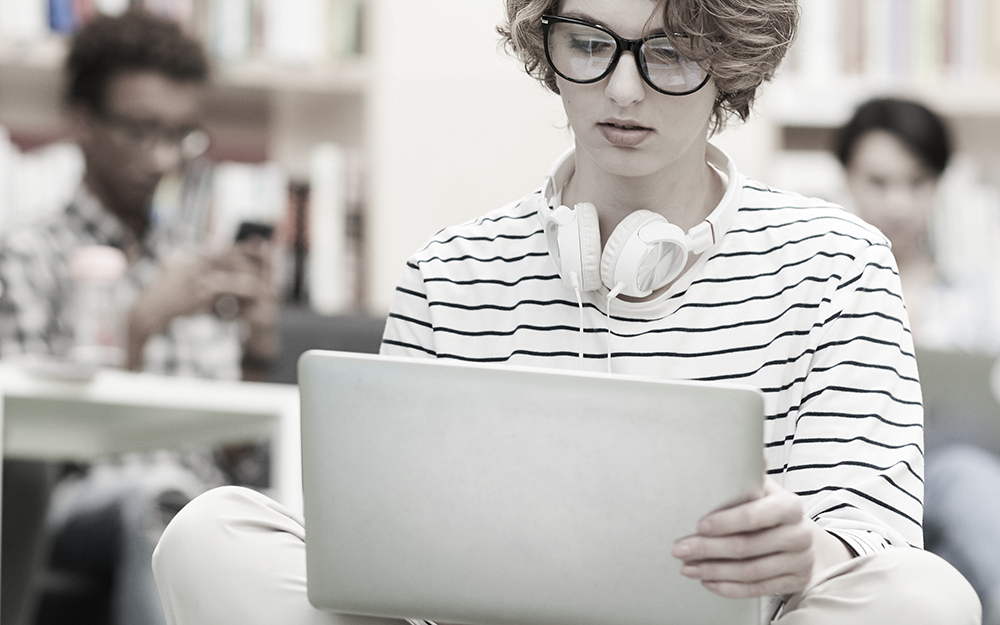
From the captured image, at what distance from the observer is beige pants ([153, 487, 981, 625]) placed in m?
0.81

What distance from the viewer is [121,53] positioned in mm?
2225

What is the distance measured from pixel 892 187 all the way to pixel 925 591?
171cm

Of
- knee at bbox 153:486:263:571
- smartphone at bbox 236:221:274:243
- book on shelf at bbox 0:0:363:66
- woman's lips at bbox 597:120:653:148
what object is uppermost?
book on shelf at bbox 0:0:363:66

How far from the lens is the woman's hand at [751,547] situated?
751mm

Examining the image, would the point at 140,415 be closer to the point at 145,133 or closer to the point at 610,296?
the point at 610,296

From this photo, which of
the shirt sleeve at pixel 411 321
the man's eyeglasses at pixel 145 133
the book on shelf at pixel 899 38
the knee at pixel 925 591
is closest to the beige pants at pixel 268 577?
the knee at pixel 925 591

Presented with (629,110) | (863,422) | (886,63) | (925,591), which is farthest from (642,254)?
(886,63)

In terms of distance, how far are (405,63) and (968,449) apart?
4.30 feet

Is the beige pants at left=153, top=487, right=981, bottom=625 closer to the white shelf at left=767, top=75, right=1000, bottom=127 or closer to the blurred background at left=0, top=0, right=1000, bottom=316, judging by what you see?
the blurred background at left=0, top=0, right=1000, bottom=316

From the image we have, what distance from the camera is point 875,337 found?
997mm

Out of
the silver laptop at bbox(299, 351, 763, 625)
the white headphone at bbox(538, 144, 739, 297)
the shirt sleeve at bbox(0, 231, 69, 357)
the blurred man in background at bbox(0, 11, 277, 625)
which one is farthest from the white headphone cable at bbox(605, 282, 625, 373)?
the shirt sleeve at bbox(0, 231, 69, 357)

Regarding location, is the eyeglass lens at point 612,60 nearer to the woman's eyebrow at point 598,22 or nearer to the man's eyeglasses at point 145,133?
the woman's eyebrow at point 598,22

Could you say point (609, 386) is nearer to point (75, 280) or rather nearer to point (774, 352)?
point (774, 352)

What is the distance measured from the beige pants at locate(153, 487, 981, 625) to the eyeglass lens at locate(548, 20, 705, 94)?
1.35 feet
